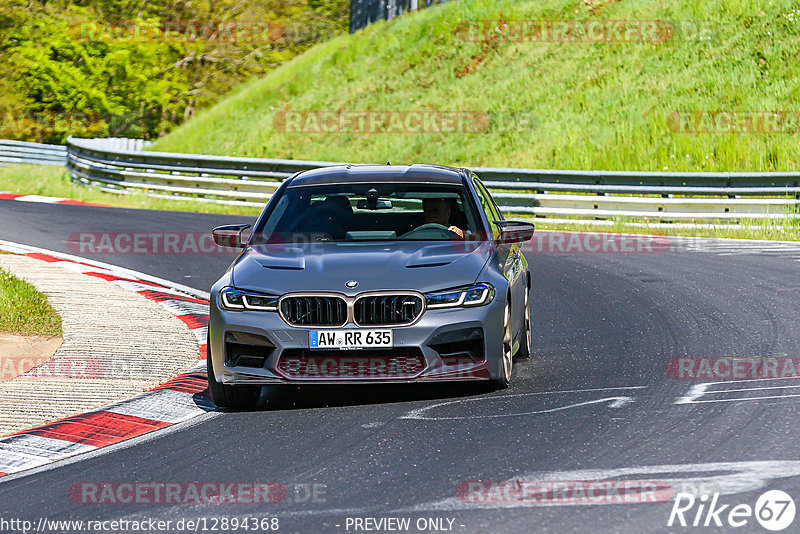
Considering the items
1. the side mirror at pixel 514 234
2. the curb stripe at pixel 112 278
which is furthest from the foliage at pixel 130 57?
the side mirror at pixel 514 234

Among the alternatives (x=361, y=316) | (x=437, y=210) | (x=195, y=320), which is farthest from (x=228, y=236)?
(x=195, y=320)

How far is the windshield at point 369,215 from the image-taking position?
8.44m

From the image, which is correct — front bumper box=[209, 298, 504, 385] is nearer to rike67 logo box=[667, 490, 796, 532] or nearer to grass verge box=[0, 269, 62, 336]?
rike67 logo box=[667, 490, 796, 532]

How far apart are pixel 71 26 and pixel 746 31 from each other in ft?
98.6

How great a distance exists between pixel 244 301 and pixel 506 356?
171cm

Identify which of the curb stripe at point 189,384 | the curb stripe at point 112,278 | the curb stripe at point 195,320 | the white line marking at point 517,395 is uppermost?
the white line marking at point 517,395

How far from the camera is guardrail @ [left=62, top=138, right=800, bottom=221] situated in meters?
20.4

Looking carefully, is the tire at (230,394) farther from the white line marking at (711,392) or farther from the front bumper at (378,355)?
the white line marking at (711,392)

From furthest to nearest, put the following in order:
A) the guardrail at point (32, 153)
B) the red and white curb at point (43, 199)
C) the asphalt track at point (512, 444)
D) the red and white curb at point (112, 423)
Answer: the guardrail at point (32, 153)
the red and white curb at point (43, 199)
the red and white curb at point (112, 423)
the asphalt track at point (512, 444)

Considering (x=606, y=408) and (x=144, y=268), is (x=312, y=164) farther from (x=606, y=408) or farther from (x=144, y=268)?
(x=606, y=408)

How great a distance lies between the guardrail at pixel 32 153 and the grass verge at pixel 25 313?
94.1 ft

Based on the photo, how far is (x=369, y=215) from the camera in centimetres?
866

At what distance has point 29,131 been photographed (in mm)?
55938

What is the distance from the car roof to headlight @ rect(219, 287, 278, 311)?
172 centimetres
